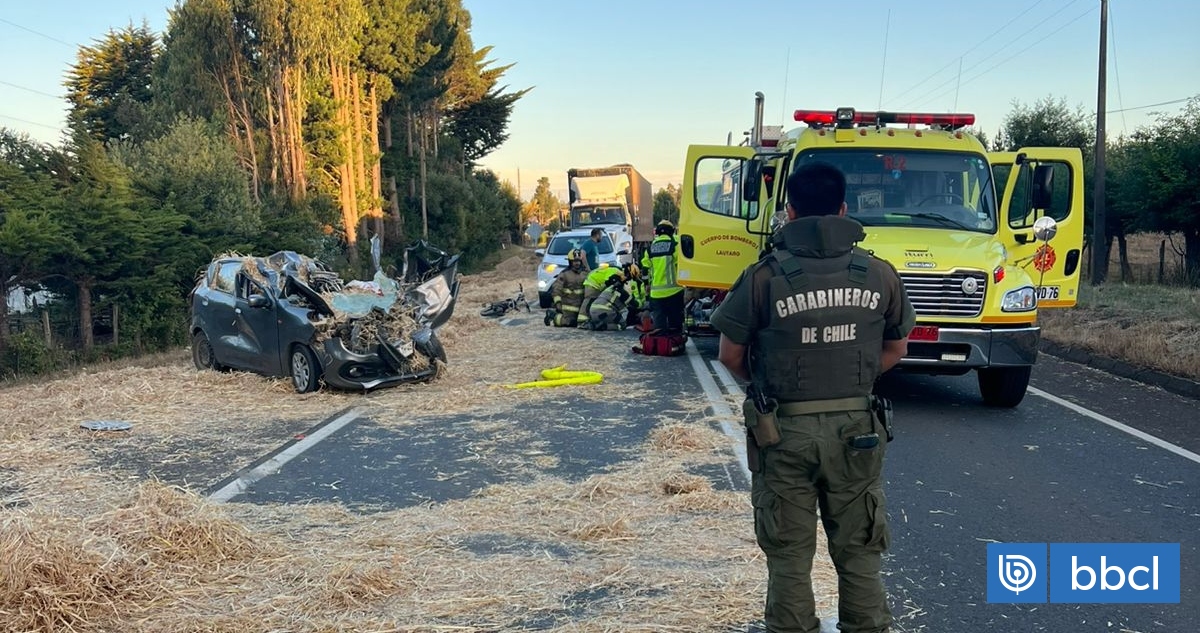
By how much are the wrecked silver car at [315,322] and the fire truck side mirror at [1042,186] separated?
22.1 ft

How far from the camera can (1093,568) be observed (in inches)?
191

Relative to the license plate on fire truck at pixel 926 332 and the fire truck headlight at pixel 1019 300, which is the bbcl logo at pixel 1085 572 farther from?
the fire truck headlight at pixel 1019 300

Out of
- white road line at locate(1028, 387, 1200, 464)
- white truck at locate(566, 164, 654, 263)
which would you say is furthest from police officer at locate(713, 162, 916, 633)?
white truck at locate(566, 164, 654, 263)

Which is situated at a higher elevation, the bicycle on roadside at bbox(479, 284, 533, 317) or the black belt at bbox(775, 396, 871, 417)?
the black belt at bbox(775, 396, 871, 417)

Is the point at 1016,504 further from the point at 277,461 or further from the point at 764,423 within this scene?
the point at 277,461

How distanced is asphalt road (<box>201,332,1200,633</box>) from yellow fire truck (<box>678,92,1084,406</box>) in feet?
2.69

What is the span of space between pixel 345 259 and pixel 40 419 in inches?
993

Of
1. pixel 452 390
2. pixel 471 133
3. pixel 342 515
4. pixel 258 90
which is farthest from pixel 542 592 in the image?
pixel 471 133

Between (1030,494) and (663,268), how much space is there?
22.7 ft

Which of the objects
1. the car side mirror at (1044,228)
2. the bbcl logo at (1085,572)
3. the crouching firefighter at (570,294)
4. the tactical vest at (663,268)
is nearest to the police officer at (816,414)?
the bbcl logo at (1085,572)

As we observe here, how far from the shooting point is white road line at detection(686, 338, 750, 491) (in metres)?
7.11

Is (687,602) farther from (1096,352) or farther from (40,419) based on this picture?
(1096,352)

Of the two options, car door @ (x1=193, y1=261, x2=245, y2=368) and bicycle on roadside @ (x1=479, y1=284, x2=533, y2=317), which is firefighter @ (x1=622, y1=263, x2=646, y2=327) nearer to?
bicycle on roadside @ (x1=479, y1=284, x2=533, y2=317)

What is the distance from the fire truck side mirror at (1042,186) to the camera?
30.3 ft
